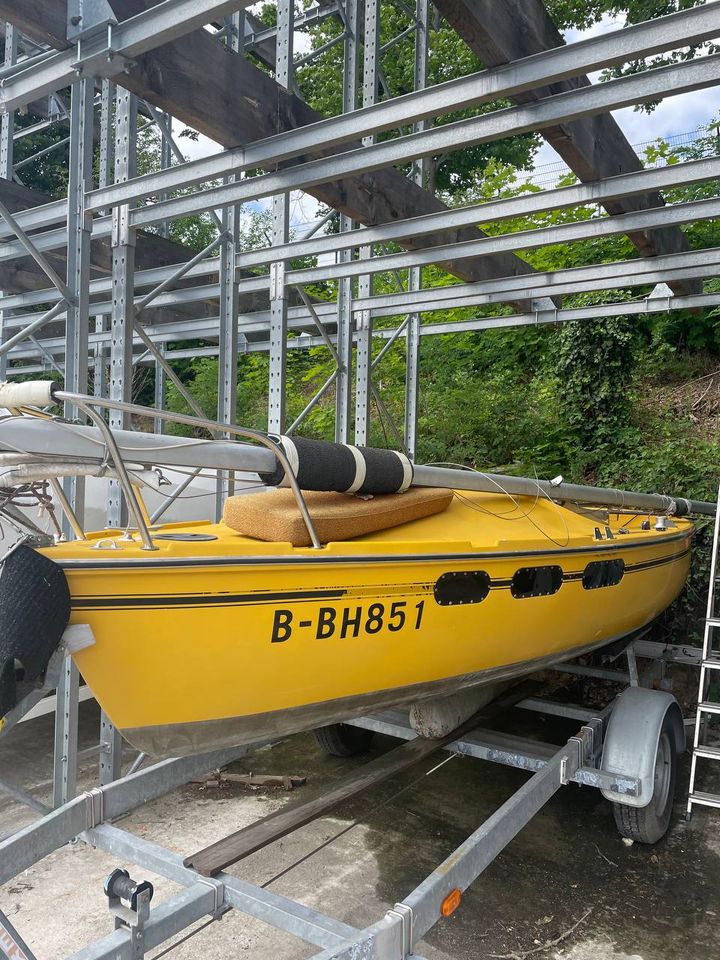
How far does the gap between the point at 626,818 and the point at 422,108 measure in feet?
12.1

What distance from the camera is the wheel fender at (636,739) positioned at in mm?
3576

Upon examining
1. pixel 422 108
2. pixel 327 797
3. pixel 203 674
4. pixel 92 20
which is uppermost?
pixel 92 20

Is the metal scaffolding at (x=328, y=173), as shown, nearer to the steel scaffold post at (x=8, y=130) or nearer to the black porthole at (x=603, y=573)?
the steel scaffold post at (x=8, y=130)

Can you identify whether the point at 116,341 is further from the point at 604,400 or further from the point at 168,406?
the point at 168,406

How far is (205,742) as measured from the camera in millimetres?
2520

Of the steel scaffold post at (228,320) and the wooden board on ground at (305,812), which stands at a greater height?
the steel scaffold post at (228,320)

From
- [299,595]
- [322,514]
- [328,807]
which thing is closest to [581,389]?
[322,514]

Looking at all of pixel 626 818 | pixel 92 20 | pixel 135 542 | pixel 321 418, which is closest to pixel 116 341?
pixel 92 20

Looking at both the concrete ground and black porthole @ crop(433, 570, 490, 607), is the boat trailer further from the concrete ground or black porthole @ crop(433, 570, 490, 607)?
black porthole @ crop(433, 570, 490, 607)

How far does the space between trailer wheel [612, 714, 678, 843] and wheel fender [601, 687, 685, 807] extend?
11 cm

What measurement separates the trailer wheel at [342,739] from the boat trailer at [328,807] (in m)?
0.74

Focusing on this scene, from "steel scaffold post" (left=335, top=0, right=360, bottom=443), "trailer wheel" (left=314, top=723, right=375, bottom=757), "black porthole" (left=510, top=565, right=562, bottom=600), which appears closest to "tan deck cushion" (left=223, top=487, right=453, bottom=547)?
"black porthole" (left=510, top=565, right=562, bottom=600)

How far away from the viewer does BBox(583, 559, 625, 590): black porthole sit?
13.4 ft

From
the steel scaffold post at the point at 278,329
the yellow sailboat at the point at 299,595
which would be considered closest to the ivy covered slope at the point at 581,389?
the steel scaffold post at the point at 278,329
